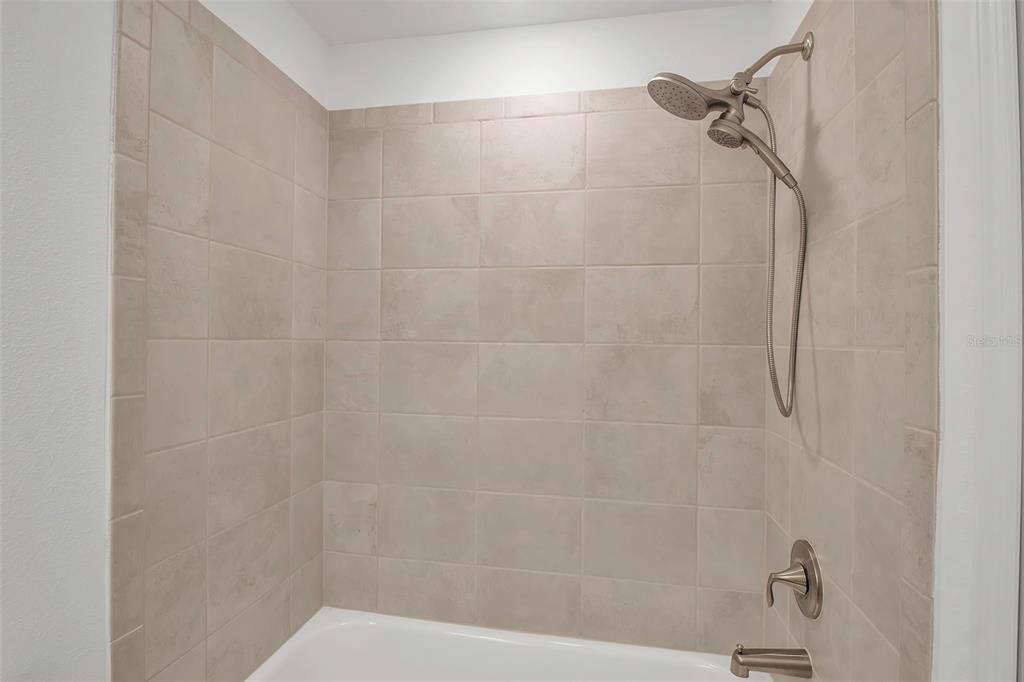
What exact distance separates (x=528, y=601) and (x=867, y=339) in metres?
1.28

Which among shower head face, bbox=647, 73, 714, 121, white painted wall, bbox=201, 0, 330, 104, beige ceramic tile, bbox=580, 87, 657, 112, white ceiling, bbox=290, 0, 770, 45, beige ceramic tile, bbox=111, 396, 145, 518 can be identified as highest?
white ceiling, bbox=290, 0, 770, 45

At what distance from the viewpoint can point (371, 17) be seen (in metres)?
1.76

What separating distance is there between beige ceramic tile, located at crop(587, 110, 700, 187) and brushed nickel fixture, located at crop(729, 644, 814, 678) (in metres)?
1.26

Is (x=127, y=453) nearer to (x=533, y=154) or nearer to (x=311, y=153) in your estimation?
(x=311, y=153)

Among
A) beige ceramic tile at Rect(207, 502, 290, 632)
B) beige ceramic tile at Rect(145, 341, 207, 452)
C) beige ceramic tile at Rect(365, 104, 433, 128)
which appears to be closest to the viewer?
beige ceramic tile at Rect(145, 341, 207, 452)

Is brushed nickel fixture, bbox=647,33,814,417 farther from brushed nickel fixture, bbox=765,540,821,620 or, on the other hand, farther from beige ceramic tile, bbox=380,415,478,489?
beige ceramic tile, bbox=380,415,478,489

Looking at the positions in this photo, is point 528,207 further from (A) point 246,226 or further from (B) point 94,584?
(B) point 94,584

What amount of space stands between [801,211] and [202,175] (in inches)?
55.0

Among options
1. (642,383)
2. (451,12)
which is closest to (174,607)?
(642,383)

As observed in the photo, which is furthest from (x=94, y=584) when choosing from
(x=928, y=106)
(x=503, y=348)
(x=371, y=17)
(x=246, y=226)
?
(x=371, y=17)

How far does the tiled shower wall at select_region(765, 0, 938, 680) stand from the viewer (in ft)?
2.45

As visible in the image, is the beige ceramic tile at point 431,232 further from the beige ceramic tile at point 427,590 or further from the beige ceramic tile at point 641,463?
the beige ceramic tile at point 427,590

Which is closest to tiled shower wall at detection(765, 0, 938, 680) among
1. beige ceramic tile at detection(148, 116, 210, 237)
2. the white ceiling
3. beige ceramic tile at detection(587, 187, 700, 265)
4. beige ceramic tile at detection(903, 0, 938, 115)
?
beige ceramic tile at detection(903, 0, 938, 115)

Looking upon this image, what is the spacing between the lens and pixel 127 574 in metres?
1.08
